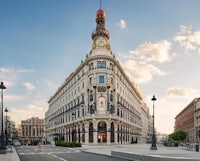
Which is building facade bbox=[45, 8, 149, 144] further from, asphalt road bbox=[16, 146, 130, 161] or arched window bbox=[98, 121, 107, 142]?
asphalt road bbox=[16, 146, 130, 161]

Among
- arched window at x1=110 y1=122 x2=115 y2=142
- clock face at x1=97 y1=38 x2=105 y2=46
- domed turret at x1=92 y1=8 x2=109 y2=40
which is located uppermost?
domed turret at x1=92 y1=8 x2=109 y2=40

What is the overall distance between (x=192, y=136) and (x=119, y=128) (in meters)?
66.9

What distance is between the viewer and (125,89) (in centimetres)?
8869

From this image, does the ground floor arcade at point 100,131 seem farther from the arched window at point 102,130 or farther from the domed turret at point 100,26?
the domed turret at point 100,26

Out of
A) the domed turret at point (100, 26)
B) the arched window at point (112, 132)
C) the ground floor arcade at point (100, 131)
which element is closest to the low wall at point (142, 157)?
the ground floor arcade at point (100, 131)

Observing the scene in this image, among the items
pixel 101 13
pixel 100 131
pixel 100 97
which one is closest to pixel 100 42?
pixel 101 13

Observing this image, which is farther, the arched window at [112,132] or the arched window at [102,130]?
the arched window at [112,132]

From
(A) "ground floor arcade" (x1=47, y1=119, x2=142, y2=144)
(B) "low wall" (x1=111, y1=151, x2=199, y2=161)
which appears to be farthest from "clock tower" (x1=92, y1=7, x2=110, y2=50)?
(B) "low wall" (x1=111, y1=151, x2=199, y2=161)

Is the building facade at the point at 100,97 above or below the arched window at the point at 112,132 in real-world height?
above

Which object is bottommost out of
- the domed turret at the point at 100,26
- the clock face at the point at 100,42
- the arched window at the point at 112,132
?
the arched window at the point at 112,132

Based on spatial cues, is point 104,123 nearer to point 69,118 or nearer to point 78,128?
point 78,128

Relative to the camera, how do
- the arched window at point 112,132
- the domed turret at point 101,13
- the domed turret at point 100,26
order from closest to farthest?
1. the arched window at point 112,132
2. the domed turret at point 100,26
3. the domed turret at point 101,13

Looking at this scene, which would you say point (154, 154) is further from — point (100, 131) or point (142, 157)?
point (100, 131)

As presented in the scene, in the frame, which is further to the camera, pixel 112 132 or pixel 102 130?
pixel 112 132
